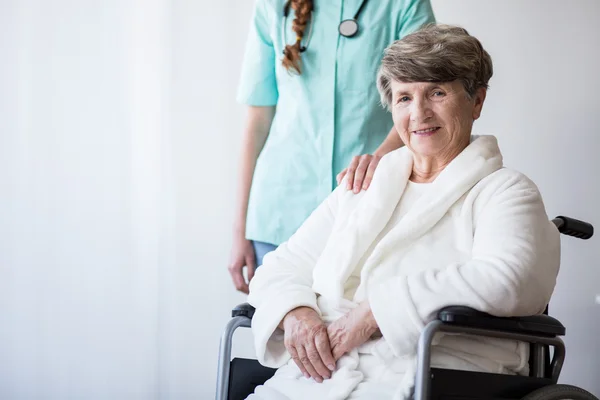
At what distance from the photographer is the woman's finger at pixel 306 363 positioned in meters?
1.53

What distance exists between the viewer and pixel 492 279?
140cm

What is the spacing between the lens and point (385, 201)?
1.66 metres

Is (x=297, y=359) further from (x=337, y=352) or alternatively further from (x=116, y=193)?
(x=116, y=193)

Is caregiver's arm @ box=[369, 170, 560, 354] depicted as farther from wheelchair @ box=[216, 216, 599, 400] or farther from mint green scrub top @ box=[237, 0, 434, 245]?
mint green scrub top @ box=[237, 0, 434, 245]

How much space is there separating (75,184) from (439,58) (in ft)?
5.35

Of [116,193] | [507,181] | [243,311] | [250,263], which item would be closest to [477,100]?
[507,181]

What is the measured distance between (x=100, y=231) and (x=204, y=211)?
0.38m

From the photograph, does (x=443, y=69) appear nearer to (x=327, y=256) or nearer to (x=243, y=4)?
(x=327, y=256)

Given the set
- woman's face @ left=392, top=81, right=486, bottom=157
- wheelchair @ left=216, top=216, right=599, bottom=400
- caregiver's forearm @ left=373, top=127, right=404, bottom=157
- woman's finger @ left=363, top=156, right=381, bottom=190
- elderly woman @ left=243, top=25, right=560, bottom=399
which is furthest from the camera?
caregiver's forearm @ left=373, top=127, right=404, bottom=157

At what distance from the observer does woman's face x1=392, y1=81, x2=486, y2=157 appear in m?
1.65

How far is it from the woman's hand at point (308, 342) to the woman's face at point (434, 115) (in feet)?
1.43

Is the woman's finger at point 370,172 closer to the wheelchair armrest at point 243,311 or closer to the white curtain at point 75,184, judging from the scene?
the wheelchair armrest at point 243,311

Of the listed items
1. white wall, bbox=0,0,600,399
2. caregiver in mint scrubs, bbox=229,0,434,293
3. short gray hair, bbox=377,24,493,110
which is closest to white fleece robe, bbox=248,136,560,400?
short gray hair, bbox=377,24,493,110

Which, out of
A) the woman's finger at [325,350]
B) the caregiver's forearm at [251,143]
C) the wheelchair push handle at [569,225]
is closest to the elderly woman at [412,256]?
the woman's finger at [325,350]
